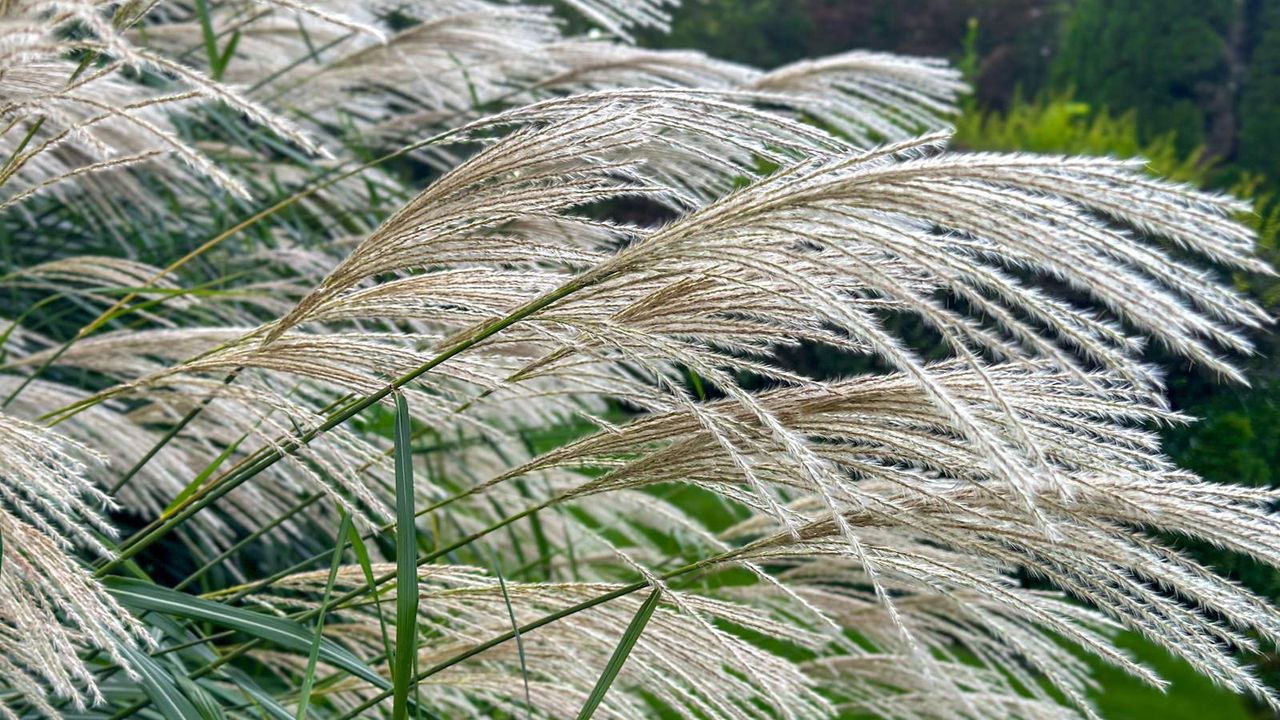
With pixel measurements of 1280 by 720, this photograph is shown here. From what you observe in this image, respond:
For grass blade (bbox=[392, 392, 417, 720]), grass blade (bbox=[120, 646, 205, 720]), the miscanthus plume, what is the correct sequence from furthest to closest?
grass blade (bbox=[120, 646, 205, 720])
grass blade (bbox=[392, 392, 417, 720])
the miscanthus plume

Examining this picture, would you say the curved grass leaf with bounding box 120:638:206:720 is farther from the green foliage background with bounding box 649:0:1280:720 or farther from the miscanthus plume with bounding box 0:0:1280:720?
the green foliage background with bounding box 649:0:1280:720

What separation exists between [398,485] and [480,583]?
0.38m

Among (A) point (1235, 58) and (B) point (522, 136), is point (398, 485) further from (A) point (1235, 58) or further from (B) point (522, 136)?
(A) point (1235, 58)

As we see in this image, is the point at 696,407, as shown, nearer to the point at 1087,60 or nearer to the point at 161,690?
the point at 161,690

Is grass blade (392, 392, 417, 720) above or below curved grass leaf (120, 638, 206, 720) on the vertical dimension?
above

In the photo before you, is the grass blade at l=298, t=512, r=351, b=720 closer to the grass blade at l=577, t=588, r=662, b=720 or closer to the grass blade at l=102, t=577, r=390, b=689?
the grass blade at l=102, t=577, r=390, b=689

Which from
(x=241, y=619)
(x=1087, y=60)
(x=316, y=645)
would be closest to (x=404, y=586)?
(x=316, y=645)

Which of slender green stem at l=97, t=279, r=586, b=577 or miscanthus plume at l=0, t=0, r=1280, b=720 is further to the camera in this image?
slender green stem at l=97, t=279, r=586, b=577

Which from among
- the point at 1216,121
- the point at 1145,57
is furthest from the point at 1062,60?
the point at 1216,121

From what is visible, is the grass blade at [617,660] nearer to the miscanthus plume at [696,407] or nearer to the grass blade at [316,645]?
the miscanthus plume at [696,407]

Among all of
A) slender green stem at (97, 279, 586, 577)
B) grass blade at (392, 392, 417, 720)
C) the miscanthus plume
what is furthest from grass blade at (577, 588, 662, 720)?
slender green stem at (97, 279, 586, 577)

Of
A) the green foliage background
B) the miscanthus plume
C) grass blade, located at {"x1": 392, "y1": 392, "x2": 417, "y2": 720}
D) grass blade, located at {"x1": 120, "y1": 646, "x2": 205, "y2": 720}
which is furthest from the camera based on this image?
the green foliage background

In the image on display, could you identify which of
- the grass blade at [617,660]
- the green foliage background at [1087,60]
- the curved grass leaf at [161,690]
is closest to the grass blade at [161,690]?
the curved grass leaf at [161,690]

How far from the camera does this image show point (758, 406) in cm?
101
